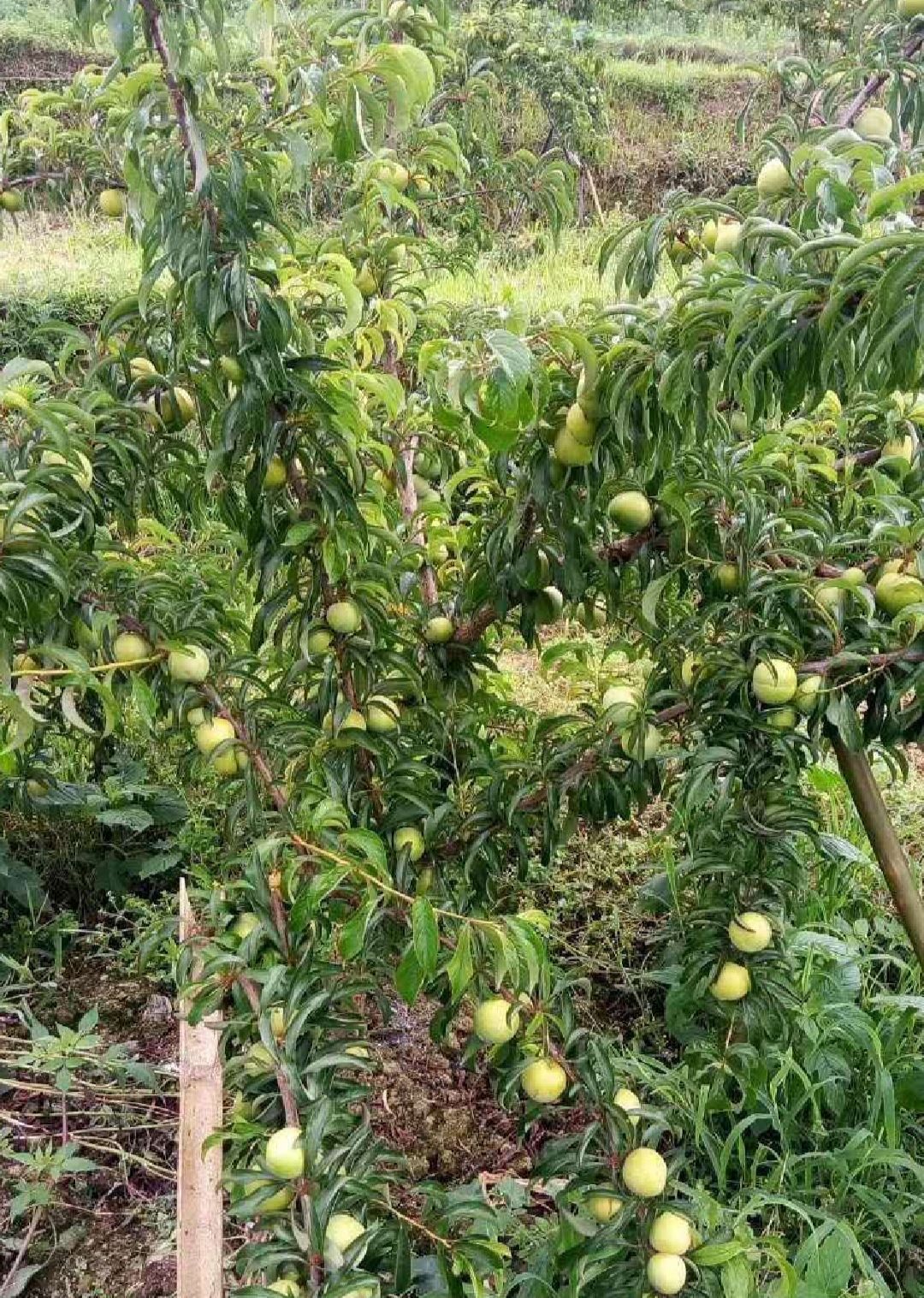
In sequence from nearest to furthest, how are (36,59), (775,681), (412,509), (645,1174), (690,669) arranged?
(645,1174) < (775,681) < (690,669) < (412,509) < (36,59)

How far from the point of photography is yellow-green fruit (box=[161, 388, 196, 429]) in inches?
49.4

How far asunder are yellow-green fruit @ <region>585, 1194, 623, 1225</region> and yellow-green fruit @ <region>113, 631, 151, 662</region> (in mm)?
654

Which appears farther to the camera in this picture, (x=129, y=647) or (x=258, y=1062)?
(x=129, y=647)

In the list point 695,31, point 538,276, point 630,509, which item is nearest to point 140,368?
point 630,509

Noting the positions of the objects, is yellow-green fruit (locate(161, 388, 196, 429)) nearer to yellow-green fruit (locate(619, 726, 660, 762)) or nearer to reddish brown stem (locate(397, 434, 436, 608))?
reddish brown stem (locate(397, 434, 436, 608))

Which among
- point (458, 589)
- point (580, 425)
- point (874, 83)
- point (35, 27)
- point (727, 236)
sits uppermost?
point (35, 27)

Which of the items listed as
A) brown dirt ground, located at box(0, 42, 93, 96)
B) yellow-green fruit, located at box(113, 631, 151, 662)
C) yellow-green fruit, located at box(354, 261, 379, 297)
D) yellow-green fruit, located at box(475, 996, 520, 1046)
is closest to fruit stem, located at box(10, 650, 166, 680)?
yellow-green fruit, located at box(113, 631, 151, 662)

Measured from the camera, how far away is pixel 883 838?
135cm

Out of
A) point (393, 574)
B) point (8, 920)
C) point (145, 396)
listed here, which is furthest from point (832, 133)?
point (8, 920)

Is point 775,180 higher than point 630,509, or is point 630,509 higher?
point 775,180

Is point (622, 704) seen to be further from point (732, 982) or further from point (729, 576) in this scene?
point (732, 982)

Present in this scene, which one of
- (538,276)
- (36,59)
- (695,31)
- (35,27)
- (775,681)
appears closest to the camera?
(775,681)

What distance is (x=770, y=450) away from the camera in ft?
4.14

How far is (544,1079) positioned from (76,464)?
691 mm
